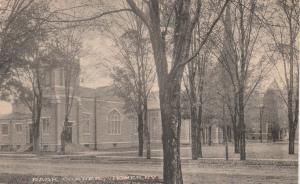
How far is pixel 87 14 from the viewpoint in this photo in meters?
11.3

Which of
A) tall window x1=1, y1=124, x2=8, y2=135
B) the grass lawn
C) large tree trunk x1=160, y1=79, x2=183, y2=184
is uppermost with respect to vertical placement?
large tree trunk x1=160, y1=79, x2=183, y2=184

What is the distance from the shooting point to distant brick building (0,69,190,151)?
108ft

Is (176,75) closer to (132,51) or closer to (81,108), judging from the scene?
(132,51)

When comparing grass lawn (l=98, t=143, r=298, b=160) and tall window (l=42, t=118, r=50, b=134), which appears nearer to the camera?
grass lawn (l=98, t=143, r=298, b=160)

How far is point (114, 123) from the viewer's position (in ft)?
136

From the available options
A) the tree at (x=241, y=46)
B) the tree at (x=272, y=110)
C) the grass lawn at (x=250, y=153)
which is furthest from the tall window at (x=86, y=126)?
the tree at (x=241, y=46)

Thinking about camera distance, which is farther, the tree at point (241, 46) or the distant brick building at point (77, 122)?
the distant brick building at point (77, 122)

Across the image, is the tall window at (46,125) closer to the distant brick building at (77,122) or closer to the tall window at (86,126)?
the distant brick building at (77,122)

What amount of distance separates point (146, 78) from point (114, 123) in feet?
68.8

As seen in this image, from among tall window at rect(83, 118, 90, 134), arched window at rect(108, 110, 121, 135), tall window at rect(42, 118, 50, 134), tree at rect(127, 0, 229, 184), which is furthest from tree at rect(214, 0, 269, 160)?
arched window at rect(108, 110, 121, 135)

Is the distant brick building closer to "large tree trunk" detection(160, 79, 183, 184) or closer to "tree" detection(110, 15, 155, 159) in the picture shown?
"tree" detection(110, 15, 155, 159)

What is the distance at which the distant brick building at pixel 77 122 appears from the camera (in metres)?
33.1

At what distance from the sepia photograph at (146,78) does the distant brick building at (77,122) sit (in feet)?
0.31

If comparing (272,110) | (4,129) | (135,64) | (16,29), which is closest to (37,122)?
(135,64)
